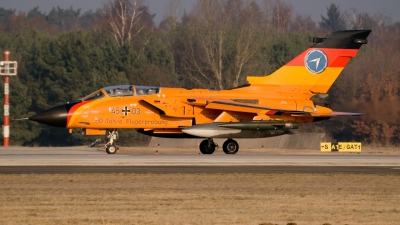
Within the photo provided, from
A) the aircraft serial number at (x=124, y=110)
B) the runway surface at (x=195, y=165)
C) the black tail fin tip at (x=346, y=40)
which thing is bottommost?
the runway surface at (x=195, y=165)

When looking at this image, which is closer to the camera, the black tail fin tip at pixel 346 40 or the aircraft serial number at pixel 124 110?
the aircraft serial number at pixel 124 110

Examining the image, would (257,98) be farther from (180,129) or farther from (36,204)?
(36,204)

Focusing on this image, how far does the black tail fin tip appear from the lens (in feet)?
94.1

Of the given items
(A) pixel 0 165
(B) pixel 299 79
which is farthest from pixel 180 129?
(A) pixel 0 165

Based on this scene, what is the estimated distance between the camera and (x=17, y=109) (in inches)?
2026

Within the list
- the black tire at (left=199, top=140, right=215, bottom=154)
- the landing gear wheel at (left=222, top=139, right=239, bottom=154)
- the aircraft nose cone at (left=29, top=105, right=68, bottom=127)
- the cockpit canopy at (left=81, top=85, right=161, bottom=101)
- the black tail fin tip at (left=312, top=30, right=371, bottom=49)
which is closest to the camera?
the aircraft nose cone at (left=29, top=105, right=68, bottom=127)

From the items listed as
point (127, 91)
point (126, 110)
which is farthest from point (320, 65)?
point (126, 110)

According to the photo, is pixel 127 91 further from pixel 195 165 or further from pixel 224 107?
pixel 195 165

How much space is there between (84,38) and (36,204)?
45511 mm

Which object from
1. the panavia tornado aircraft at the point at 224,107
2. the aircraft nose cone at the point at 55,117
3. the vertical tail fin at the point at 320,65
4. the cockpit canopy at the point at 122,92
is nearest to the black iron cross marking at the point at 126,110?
the panavia tornado aircraft at the point at 224,107

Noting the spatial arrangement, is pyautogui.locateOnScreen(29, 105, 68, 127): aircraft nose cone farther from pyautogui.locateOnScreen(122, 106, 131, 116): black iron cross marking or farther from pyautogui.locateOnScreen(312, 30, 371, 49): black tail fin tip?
pyautogui.locateOnScreen(312, 30, 371, 49): black tail fin tip

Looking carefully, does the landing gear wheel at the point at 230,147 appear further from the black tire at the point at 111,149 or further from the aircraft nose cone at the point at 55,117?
the aircraft nose cone at the point at 55,117

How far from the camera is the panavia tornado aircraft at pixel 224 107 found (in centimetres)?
2678

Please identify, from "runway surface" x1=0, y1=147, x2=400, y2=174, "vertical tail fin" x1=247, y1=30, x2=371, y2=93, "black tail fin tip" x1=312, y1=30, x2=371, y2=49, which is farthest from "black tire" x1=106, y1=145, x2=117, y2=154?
"black tail fin tip" x1=312, y1=30, x2=371, y2=49
